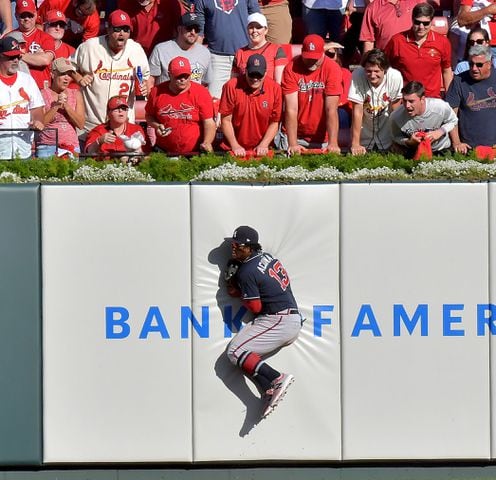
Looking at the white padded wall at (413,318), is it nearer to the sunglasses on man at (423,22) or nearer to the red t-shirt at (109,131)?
the red t-shirt at (109,131)

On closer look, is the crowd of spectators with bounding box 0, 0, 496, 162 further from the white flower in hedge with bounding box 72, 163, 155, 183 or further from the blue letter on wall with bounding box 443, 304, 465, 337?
the blue letter on wall with bounding box 443, 304, 465, 337

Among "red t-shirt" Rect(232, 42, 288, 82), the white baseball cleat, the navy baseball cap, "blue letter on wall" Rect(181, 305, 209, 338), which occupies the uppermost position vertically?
"red t-shirt" Rect(232, 42, 288, 82)

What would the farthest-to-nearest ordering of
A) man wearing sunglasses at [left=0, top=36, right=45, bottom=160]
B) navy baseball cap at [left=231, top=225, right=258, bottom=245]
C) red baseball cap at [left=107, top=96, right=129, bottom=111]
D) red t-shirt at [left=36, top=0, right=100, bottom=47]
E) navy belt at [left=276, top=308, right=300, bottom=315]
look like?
red t-shirt at [left=36, top=0, right=100, bottom=47]
man wearing sunglasses at [left=0, top=36, right=45, bottom=160]
red baseball cap at [left=107, top=96, right=129, bottom=111]
navy belt at [left=276, top=308, right=300, bottom=315]
navy baseball cap at [left=231, top=225, right=258, bottom=245]

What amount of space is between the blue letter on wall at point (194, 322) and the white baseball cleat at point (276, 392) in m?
0.69

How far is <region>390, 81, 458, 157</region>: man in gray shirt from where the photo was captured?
10.4 meters

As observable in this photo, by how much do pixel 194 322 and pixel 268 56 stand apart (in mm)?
4186

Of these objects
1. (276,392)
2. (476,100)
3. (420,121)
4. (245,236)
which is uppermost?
(476,100)

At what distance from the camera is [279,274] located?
912 centimetres

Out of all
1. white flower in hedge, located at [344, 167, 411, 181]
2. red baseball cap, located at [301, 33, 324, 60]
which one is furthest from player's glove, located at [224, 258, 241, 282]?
red baseball cap, located at [301, 33, 324, 60]

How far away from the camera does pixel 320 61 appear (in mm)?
11555

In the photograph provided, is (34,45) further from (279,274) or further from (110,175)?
(279,274)

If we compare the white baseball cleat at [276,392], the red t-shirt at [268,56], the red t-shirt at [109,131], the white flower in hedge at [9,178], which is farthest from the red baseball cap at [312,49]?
the white baseball cleat at [276,392]

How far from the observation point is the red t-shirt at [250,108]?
1110 centimetres

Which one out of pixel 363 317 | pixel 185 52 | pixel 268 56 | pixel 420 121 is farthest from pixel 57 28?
pixel 363 317
